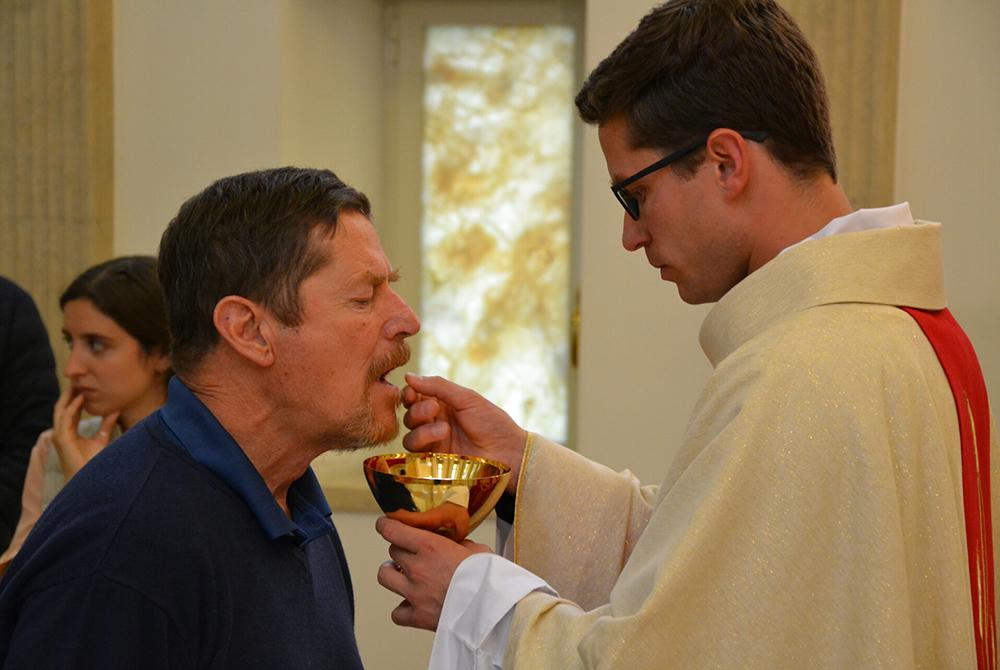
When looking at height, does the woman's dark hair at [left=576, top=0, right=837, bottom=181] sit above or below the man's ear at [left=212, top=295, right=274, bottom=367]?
above

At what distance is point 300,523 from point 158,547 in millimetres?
489

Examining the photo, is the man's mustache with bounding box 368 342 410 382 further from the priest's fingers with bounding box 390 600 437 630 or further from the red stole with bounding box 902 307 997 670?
the red stole with bounding box 902 307 997 670

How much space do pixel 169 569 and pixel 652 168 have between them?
3.47 feet

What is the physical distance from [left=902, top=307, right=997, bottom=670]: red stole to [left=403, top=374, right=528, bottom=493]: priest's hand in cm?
102

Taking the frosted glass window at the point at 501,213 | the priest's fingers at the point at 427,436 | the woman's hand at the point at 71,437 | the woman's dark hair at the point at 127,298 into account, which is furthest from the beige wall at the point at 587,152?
the priest's fingers at the point at 427,436

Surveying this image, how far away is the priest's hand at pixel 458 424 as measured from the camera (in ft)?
8.98

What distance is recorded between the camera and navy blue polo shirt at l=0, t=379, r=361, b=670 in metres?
1.82

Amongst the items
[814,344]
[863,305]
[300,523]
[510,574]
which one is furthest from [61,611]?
[863,305]

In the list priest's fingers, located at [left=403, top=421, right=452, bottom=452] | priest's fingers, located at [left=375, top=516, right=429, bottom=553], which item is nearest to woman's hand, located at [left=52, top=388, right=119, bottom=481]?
priest's fingers, located at [left=403, top=421, right=452, bottom=452]

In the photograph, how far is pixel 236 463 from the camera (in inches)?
83.8

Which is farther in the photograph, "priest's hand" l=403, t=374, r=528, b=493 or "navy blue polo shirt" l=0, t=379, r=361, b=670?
"priest's hand" l=403, t=374, r=528, b=493

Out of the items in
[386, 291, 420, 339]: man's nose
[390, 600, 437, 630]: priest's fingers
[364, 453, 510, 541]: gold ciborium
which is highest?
[386, 291, 420, 339]: man's nose

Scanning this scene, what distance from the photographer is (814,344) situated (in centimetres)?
200

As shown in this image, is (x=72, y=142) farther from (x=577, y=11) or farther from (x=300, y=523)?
(x=300, y=523)
